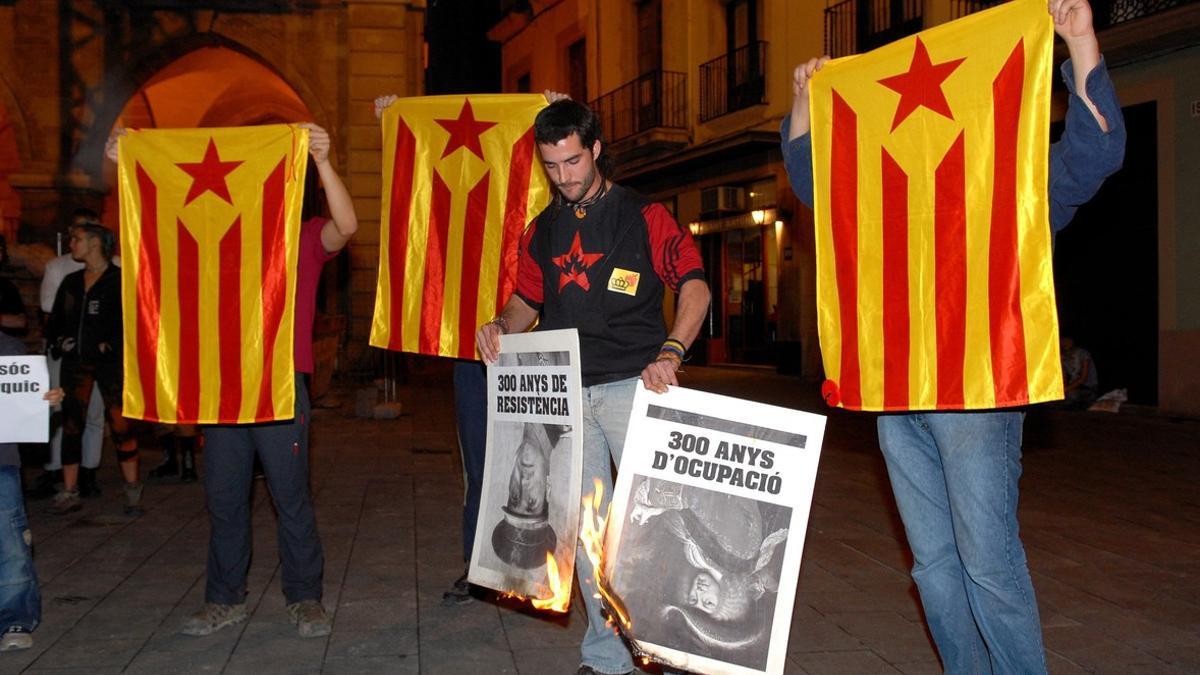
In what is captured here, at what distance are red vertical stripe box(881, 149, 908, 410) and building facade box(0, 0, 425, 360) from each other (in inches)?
528

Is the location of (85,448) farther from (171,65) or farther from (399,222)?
(171,65)

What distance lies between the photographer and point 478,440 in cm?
491

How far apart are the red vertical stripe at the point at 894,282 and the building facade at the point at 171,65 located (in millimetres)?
13423

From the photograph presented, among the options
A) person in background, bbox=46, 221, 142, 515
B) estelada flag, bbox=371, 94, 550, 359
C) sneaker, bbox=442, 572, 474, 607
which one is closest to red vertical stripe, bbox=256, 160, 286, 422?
estelada flag, bbox=371, 94, 550, 359

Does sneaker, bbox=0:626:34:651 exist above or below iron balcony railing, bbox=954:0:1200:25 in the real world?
below

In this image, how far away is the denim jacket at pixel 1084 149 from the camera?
2.82 m

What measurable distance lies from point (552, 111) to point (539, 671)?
211 cm

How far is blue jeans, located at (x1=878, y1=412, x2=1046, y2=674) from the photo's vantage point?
10.2 feet

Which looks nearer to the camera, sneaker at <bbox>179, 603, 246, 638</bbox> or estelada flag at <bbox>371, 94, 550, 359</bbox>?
sneaker at <bbox>179, 603, 246, 638</bbox>

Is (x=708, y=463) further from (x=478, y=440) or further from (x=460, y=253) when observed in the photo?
(x=460, y=253)

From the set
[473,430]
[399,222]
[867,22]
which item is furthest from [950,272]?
[867,22]

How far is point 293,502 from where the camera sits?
4574 mm

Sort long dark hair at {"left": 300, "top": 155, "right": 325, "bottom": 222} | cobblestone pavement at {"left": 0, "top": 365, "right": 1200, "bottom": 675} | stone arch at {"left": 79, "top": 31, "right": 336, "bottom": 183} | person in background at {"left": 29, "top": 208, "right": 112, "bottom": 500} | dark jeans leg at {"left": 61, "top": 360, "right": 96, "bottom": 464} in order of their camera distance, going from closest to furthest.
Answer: cobblestone pavement at {"left": 0, "top": 365, "right": 1200, "bottom": 675}, long dark hair at {"left": 300, "top": 155, "right": 325, "bottom": 222}, dark jeans leg at {"left": 61, "top": 360, "right": 96, "bottom": 464}, person in background at {"left": 29, "top": 208, "right": 112, "bottom": 500}, stone arch at {"left": 79, "top": 31, "right": 336, "bottom": 183}

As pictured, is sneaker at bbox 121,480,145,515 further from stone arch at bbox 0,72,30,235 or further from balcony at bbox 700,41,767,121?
balcony at bbox 700,41,767,121
